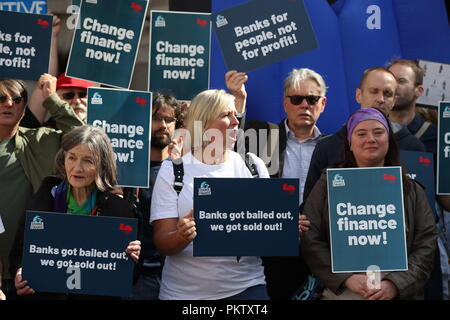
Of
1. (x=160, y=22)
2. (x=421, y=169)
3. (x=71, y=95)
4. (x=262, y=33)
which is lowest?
(x=421, y=169)

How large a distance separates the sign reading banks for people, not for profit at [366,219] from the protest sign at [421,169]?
1.88ft

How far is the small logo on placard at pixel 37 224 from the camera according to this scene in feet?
16.9

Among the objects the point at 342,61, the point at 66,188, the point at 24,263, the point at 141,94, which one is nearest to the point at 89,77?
the point at 141,94

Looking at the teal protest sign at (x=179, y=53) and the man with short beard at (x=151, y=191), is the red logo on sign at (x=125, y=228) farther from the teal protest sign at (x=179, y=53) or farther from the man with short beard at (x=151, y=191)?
the teal protest sign at (x=179, y=53)

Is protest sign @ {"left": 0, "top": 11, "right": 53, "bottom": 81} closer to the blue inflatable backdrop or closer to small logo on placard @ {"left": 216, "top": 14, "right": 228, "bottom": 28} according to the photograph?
small logo on placard @ {"left": 216, "top": 14, "right": 228, "bottom": 28}

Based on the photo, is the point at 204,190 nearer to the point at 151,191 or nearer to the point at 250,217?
the point at 250,217

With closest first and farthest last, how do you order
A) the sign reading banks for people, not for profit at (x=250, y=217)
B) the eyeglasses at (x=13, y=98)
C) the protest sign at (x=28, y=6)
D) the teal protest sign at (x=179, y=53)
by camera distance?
1. the sign reading banks for people, not for profit at (x=250, y=217)
2. the eyeglasses at (x=13, y=98)
3. the teal protest sign at (x=179, y=53)
4. the protest sign at (x=28, y=6)

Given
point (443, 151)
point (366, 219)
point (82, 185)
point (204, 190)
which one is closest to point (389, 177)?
point (366, 219)

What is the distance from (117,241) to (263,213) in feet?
2.92

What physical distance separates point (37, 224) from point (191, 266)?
37.4 inches

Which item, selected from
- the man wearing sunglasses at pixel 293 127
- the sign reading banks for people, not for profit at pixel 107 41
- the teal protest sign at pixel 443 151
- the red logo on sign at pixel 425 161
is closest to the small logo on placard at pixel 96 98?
the sign reading banks for people, not for profit at pixel 107 41

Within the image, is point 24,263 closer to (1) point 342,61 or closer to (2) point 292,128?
(2) point 292,128

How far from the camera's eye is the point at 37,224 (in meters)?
5.17

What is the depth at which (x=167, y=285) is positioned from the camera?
5449mm
